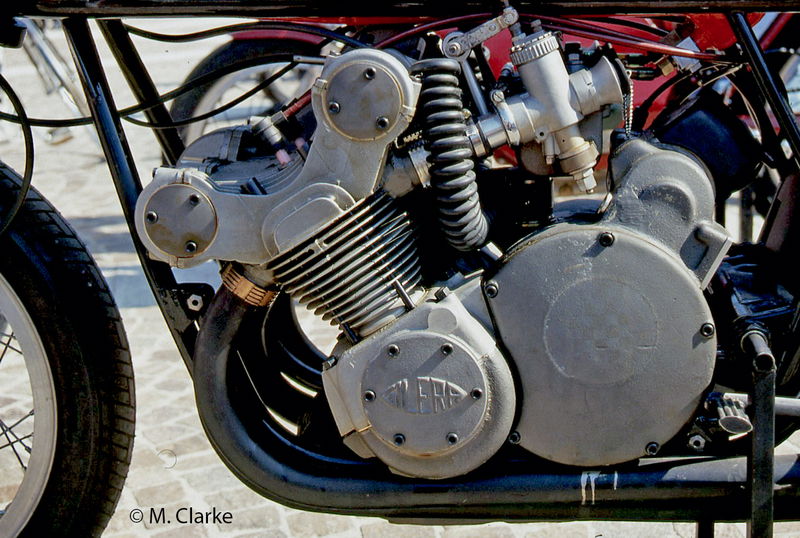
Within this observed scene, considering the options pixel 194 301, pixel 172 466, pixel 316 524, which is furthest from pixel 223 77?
pixel 194 301

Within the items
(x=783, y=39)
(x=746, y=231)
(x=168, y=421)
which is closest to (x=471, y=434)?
(x=168, y=421)

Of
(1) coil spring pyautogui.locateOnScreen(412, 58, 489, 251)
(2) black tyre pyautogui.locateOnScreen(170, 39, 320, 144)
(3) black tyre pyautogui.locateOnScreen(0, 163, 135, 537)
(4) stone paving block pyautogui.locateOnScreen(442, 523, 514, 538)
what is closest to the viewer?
(1) coil spring pyautogui.locateOnScreen(412, 58, 489, 251)

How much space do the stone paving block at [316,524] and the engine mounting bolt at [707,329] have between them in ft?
4.23

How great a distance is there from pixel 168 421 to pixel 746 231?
239 centimetres

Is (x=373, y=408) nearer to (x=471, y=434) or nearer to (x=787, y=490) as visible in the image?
(x=471, y=434)

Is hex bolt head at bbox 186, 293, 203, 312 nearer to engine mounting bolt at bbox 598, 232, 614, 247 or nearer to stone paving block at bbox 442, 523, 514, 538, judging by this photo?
engine mounting bolt at bbox 598, 232, 614, 247

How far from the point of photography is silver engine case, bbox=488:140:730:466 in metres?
1.97

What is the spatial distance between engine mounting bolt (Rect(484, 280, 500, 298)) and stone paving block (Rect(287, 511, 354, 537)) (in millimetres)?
1132

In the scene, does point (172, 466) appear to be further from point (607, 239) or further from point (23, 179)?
point (607, 239)

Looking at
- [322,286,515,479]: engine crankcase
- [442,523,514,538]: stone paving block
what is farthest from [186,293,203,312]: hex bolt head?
[442,523,514,538]: stone paving block

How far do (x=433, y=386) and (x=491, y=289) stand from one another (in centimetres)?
23

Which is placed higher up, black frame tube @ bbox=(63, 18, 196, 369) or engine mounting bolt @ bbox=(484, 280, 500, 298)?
black frame tube @ bbox=(63, 18, 196, 369)

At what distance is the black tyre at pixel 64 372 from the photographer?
219 centimetres

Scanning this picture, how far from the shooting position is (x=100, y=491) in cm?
232
